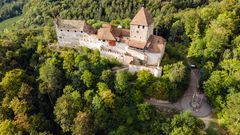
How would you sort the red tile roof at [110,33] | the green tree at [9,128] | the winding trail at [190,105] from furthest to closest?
the red tile roof at [110,33], the winding trail at [190,105], the green tree at [9,128]

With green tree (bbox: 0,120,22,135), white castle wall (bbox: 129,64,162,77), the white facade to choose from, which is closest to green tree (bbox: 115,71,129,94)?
white castle wall (bbox: 129,64,162,77)

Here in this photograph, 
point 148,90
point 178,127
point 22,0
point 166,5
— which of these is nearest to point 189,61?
point 148,90

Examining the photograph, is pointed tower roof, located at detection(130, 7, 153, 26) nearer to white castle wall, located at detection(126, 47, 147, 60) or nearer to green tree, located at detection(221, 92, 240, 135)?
white castle wall, located at detection(126, 47, 147, 60)

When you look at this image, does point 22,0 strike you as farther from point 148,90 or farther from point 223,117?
point 223,117

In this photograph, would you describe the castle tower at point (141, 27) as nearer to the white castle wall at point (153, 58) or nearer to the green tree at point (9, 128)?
the white castle wall at point (153, 58)

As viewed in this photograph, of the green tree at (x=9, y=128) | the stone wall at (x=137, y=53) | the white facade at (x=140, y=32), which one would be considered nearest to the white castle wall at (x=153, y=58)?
the stone wall at (x=137, y=53)

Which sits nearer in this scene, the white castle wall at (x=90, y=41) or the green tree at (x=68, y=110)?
the green tree at (x=68, y=110)

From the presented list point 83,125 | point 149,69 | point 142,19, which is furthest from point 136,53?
point 83,125
